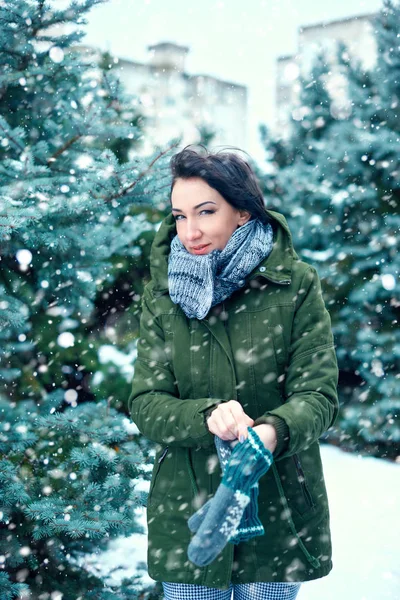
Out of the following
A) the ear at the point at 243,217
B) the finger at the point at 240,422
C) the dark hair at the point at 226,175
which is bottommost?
the finger at the point at 240,422

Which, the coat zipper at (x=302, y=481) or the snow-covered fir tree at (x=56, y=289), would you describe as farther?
the snow-covered fir tree at (x=56, y=289)

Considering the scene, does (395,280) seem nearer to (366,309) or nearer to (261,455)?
(366,309)

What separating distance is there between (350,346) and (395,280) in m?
0.73

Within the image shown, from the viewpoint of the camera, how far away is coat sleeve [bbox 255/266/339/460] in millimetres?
1624

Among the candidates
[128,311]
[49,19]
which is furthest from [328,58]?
[49,19]

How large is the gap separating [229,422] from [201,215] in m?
0.65

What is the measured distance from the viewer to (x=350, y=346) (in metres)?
5.68

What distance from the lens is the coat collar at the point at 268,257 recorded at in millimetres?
1866

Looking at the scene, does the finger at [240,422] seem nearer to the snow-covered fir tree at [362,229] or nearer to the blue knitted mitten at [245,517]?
the blue knitted mitten at [245,517]

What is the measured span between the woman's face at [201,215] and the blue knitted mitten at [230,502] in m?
0.65

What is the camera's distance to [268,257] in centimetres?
192

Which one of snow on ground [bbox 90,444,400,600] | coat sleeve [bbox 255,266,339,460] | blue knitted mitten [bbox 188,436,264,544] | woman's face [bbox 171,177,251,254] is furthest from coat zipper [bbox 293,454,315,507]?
snow on ground [bbox 90,444,400,600]

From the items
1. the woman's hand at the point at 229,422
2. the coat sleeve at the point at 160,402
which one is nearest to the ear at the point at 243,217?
the coat sleeve at the point at 160,402

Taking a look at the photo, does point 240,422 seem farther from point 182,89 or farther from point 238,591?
point 182,89
